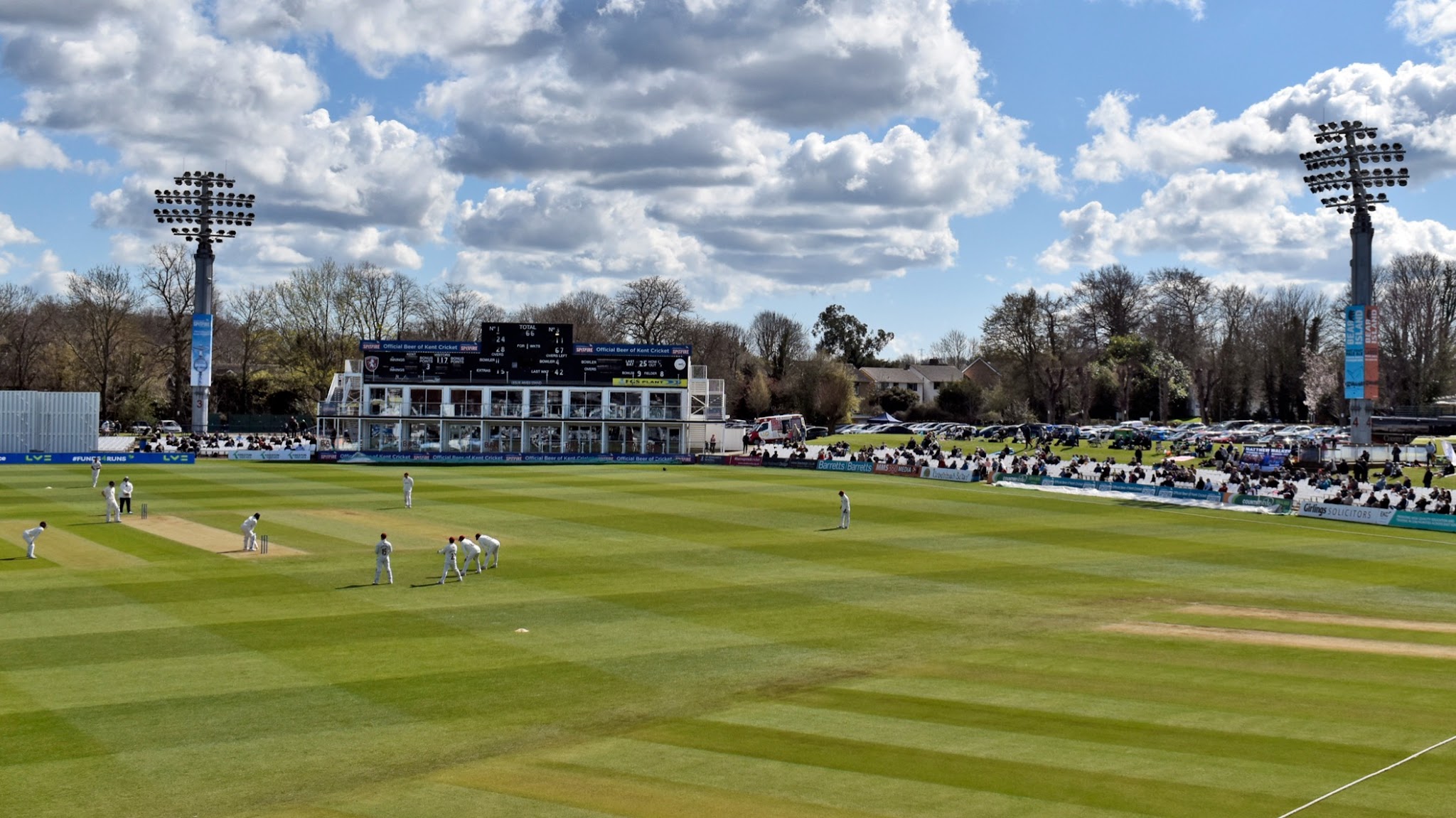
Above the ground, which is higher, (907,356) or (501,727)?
(907,356)

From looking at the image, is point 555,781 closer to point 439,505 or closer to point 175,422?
point 439,505

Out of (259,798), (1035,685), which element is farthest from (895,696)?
(259,798)

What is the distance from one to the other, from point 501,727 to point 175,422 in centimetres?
10225

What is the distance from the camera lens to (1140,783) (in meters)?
16.0

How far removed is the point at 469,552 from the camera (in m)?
34.5

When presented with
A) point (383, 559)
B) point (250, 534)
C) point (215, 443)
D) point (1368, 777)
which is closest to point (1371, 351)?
point (383, 559)

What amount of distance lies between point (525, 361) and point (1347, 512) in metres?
55.7

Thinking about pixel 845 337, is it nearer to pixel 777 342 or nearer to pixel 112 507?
pixel 777 342

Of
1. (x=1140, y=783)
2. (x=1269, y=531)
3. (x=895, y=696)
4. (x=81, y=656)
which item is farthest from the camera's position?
(x=1269, y=531)

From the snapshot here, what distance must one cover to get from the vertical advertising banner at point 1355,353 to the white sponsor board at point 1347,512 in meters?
11.5

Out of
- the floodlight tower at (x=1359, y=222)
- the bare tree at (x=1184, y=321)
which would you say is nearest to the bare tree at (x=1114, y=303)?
the bare tree at (x=1184, y=321)

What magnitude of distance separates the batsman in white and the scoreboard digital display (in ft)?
173

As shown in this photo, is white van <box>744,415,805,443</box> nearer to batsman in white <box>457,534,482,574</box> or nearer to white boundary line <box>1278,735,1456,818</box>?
batsman in white <box>457,534,482,574</box>

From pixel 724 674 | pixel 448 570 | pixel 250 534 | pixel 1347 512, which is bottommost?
pixel 724 674
